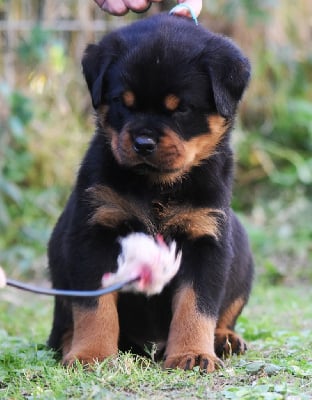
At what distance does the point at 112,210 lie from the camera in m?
3.58

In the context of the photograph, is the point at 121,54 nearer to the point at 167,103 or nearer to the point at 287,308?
the point at 167,103

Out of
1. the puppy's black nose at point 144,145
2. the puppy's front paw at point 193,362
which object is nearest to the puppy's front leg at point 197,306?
the puppy's front paw at point 193,362

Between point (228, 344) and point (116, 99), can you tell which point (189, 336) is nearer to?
point (228, 344)

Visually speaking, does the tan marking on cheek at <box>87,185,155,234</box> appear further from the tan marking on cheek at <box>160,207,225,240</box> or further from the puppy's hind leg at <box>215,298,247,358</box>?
the puppy's hind leg at <box>215,298,247,358</box>

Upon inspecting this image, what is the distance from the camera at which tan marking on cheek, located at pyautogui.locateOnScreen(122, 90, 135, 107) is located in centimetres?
349

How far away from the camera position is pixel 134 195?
364 centimetres

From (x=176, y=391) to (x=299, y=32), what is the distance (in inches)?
298

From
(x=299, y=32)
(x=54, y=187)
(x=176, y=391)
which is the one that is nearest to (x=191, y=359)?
(x=176, y=391)

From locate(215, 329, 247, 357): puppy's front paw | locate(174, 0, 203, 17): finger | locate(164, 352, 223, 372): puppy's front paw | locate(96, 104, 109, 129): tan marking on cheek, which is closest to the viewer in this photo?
locate(164, 352, 223, 372): puppy's front paw

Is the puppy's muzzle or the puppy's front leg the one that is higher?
the puppy's muzzle

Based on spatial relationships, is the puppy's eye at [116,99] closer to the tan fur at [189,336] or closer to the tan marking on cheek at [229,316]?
the tan fur at [189,336]

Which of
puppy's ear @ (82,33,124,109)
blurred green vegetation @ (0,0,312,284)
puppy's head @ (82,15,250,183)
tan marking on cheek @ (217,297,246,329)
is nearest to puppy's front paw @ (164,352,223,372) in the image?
tan marking on cheek @ (217,297,246,329)

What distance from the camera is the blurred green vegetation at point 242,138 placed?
7.40m

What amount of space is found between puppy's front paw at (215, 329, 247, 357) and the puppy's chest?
1.96 ft
